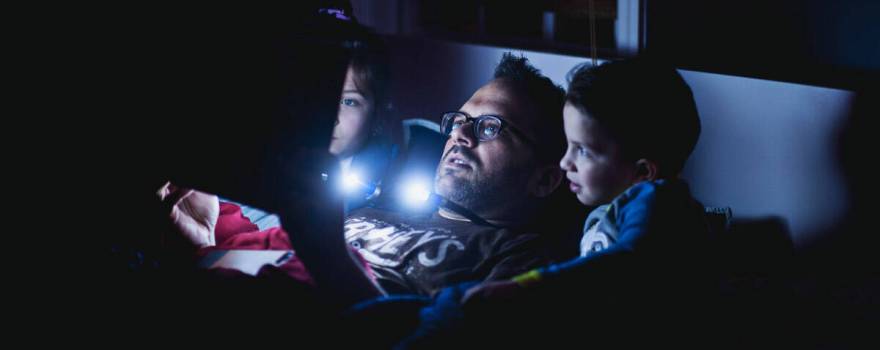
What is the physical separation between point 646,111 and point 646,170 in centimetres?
9

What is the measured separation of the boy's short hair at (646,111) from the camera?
1138mm

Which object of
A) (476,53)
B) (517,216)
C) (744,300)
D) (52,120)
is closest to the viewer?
(52,120)

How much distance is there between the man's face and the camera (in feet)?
4.98

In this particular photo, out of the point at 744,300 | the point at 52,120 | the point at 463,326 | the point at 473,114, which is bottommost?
the point at 744,300

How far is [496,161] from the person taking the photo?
59.8 inches

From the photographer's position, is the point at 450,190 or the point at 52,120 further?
the point at 450,190

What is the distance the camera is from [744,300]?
1.27m

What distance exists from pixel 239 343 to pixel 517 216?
674 mm

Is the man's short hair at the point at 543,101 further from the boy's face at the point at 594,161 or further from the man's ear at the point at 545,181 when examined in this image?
the boy's face at the point at 594,161

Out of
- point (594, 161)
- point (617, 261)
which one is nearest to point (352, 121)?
point (594, 161)

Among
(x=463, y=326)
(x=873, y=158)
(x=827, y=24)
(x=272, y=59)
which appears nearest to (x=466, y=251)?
(x=463, y=326)

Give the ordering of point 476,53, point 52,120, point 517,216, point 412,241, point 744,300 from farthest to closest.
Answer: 1. point 476,53
2. point 517,216
3. point 412,241
4. point 744,300
5. point 52,120

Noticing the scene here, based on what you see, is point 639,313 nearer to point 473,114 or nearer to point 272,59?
point 272,59

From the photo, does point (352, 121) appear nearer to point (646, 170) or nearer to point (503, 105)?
point (503, 105)
